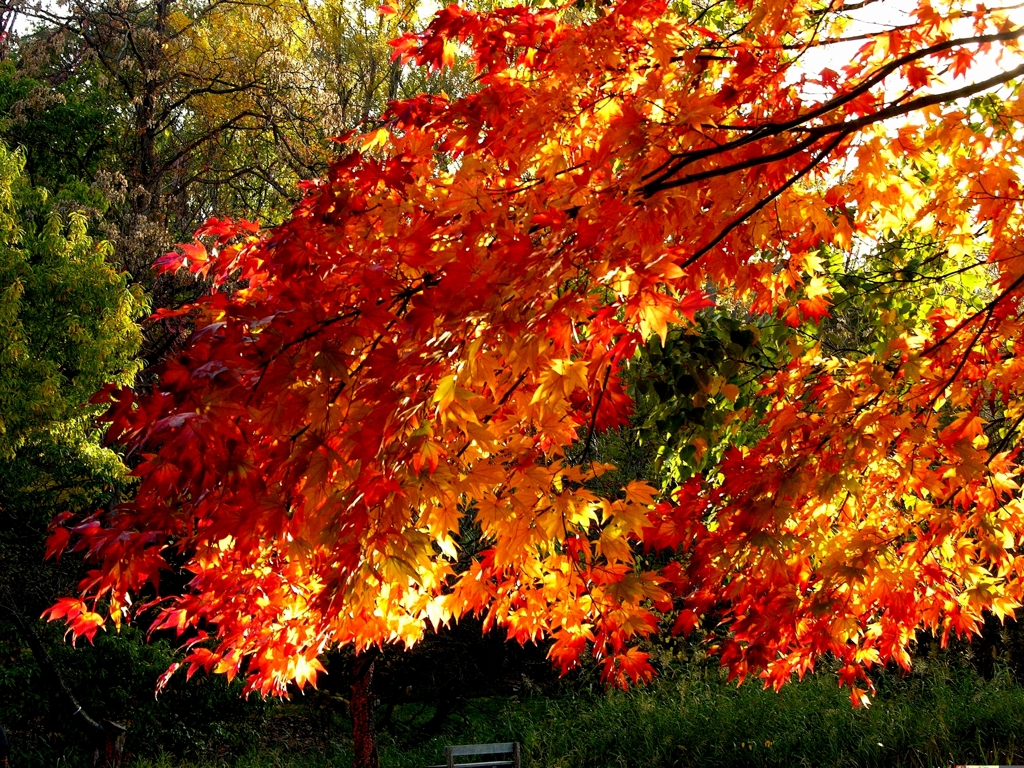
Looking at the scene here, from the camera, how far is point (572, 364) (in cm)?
215

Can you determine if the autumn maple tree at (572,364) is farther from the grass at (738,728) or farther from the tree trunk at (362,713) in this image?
the tree trunk at (362,713)

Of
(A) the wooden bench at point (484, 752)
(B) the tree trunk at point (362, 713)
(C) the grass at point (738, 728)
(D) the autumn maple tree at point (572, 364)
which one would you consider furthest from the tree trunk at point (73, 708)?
(D) the autumn maple tree at point (572, 364)

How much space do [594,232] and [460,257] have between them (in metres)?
0.33

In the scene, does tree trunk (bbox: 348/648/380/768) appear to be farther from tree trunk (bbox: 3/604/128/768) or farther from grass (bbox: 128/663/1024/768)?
tree trunk (bbox: 3/604/128/768)

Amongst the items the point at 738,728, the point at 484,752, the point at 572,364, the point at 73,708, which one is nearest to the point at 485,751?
the point at 484,752

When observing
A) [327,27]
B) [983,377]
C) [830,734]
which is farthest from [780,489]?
[327,27]

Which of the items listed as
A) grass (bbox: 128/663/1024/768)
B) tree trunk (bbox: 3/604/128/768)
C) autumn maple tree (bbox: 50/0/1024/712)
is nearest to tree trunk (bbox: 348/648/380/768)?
grass (bbox: 128/663/1024/768)

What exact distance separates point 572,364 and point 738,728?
19.6 ft

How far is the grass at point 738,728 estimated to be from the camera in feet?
20.9

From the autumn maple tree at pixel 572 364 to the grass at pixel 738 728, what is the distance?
9.39 feet

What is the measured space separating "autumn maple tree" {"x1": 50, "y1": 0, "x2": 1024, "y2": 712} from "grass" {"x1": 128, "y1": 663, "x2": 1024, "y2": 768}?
9.39ft

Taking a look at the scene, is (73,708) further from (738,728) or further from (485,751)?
(738,728)

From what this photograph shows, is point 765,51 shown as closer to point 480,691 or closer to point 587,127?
point 587,127

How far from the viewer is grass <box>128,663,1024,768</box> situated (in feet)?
20.9
